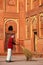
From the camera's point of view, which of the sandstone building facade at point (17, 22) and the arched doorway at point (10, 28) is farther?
the arched doorway at point (10, 28)

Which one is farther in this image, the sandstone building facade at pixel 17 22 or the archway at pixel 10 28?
the archway at pixel 10 28

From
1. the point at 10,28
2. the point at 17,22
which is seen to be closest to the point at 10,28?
the point at 10,28

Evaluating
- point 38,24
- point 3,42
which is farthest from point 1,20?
point 38,24

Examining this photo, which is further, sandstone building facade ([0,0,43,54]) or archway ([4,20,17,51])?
archway ([4,20,17,51])

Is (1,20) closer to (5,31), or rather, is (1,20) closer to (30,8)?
(5,31)

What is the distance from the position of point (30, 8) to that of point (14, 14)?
344 centimetres

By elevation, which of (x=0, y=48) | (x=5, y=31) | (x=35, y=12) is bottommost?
(x=0, y=48)

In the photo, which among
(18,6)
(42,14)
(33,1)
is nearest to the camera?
(42,14)

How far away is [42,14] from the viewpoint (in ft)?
77.6

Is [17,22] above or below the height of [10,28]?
above

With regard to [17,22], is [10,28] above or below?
below

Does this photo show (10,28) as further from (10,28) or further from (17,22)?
(17,22)

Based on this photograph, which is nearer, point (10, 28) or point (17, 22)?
point (17, 22)

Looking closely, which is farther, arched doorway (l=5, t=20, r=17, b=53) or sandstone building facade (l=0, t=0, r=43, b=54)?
arched doorway (l=5, t=20, r=17, b=53)
